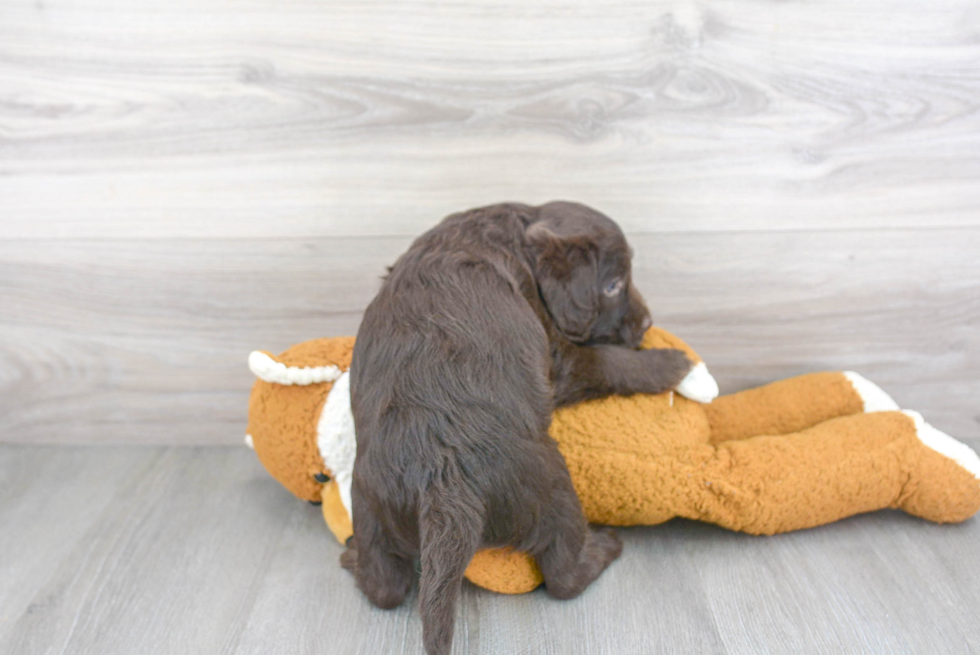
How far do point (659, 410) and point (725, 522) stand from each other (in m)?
0.26

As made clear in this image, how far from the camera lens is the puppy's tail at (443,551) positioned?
1021 millimetres

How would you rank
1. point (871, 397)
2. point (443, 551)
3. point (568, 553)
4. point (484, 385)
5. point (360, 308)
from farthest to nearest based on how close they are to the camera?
1. point (360, 308)
2. point (871, 397)
3. point (568, 553)
4. point (484, 385)
5. point (443, 551)

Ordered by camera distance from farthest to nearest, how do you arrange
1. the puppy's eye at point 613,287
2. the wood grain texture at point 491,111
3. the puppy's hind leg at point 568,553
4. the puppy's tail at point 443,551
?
the wood grain texture at point 491,111 → the puppy's eye at point 613,287 → the puppy's hind leg at point 568,553 → the puppy's tail at point 443,551

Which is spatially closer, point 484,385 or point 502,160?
point 484,385

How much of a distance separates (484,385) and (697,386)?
0.50 meters

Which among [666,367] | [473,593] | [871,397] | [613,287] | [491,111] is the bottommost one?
[473,593]

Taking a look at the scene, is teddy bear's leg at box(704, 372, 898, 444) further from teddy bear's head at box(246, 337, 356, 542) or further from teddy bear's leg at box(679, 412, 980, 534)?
teddy bear's head at box(246, 337, 356, 542)

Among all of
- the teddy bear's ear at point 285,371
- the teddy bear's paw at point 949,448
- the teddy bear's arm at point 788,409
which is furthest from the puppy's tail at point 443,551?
the teddy bear's paw at point 949,448

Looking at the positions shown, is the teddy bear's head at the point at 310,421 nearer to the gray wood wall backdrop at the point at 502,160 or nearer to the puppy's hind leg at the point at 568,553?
the gray wood wall backdrop at the point at 502,160

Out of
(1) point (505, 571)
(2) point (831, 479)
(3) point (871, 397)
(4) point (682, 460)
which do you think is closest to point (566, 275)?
(4) point (682, 460)

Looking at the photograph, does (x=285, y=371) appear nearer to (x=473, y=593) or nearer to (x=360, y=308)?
(x=360, y=308)

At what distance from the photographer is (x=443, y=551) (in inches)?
41.0

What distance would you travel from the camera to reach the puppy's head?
1.29 meters

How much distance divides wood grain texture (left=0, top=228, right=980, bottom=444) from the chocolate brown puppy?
447mm
